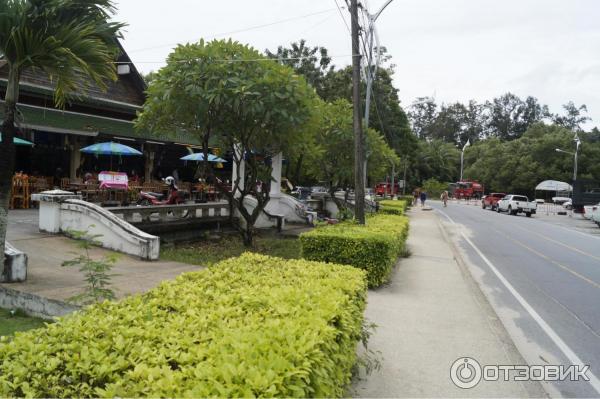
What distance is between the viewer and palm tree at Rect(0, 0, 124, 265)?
5.90m

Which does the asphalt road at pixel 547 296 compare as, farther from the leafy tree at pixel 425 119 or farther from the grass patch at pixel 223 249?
the leafy tree at pixel 425 119

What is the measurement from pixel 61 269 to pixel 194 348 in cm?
626

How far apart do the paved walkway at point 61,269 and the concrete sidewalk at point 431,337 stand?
10.6 feet

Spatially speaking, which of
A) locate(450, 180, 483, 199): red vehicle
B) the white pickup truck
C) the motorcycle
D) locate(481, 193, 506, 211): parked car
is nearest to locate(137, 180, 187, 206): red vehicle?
the motorcycle

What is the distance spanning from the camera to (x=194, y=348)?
2.54 metres

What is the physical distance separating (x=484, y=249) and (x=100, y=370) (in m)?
15.0

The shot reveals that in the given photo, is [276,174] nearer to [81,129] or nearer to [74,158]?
[81,129]

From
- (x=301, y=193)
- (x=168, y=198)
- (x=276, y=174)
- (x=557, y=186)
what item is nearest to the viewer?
(x=168, y=198)

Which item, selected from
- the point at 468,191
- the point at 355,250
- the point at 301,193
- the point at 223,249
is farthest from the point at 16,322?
the point at 468,191

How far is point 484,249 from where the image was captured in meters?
15.5

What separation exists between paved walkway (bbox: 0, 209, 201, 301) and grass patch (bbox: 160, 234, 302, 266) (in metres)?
A: 0.96

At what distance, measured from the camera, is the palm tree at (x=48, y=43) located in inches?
232

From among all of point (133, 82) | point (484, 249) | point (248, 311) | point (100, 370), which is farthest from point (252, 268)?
point (133, 82)

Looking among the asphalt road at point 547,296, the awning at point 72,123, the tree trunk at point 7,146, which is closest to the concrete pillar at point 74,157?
the awning at point 72,123
